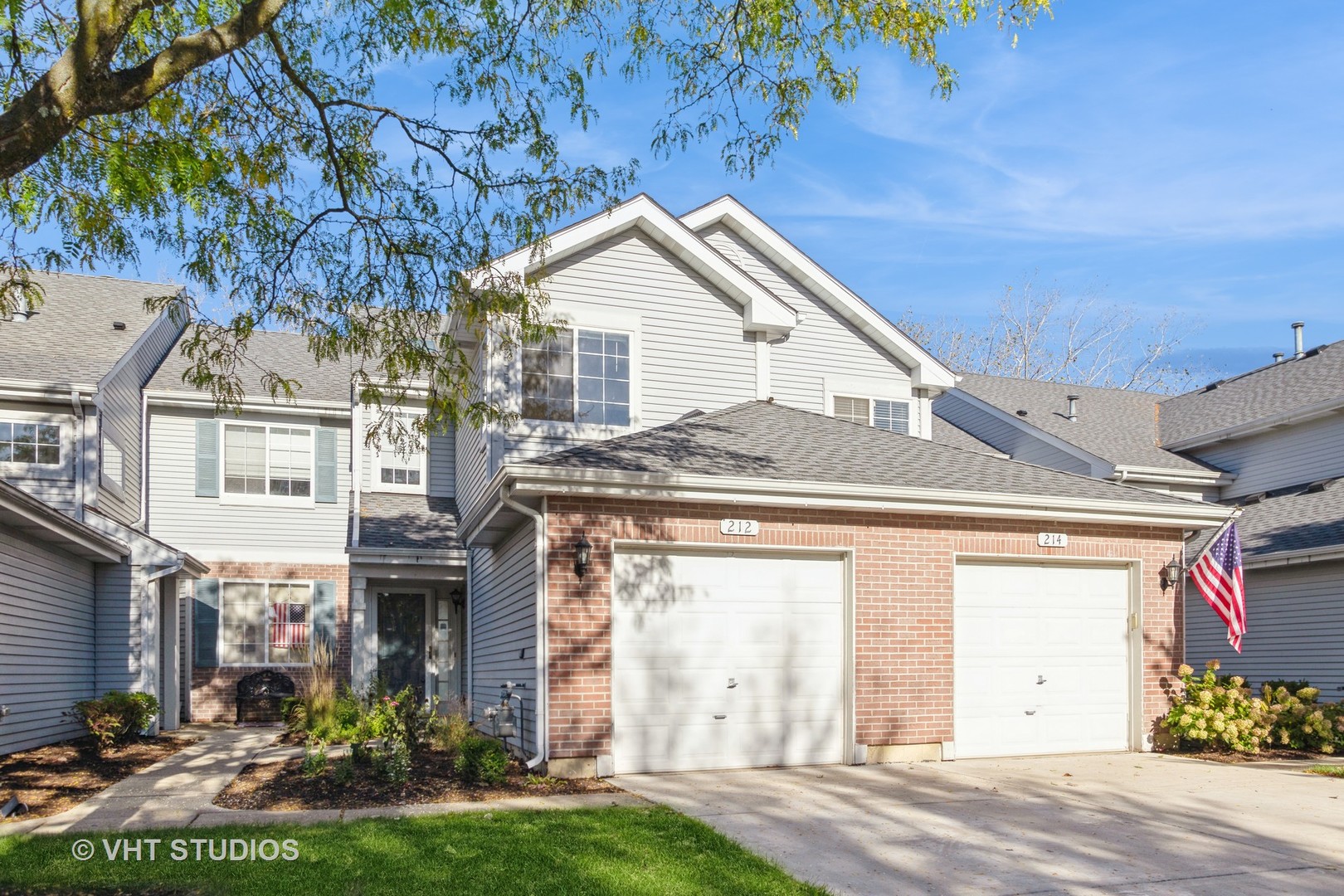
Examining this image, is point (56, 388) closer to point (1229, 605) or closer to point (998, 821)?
point (998, 821)

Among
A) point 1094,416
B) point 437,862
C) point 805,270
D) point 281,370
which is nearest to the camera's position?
point 437,862

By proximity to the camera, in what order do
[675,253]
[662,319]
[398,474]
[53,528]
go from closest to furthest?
[53,528] → [662,319] → [675,253] → [398,474]

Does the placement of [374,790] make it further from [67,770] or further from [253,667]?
[253,667]

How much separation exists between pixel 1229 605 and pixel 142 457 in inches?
663

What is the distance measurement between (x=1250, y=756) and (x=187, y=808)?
11.5 m

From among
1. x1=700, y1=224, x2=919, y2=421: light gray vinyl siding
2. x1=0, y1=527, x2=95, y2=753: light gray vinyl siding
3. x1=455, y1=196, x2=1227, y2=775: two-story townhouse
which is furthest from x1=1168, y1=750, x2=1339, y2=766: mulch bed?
x1=0, y1=527, x2=95, y2=753: light gray vinyl siding

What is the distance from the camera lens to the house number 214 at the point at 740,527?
36.7 ft

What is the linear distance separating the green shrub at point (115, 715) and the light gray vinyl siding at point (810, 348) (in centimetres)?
1000

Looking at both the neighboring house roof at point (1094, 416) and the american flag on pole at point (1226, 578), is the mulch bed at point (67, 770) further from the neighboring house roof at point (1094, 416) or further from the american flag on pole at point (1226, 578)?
the neighboring house roof at point (1094, 416)

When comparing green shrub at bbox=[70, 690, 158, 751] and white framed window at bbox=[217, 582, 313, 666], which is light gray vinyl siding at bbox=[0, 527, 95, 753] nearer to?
green shrub at bbox=[70, 690, 158, 751]

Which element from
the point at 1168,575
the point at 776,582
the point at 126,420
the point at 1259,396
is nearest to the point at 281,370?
the point at 126,420

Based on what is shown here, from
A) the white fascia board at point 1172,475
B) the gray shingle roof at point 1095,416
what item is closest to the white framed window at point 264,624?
the gray shingle roof at point 1095,416

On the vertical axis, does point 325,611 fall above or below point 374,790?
above

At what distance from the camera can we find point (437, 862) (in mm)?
6973
